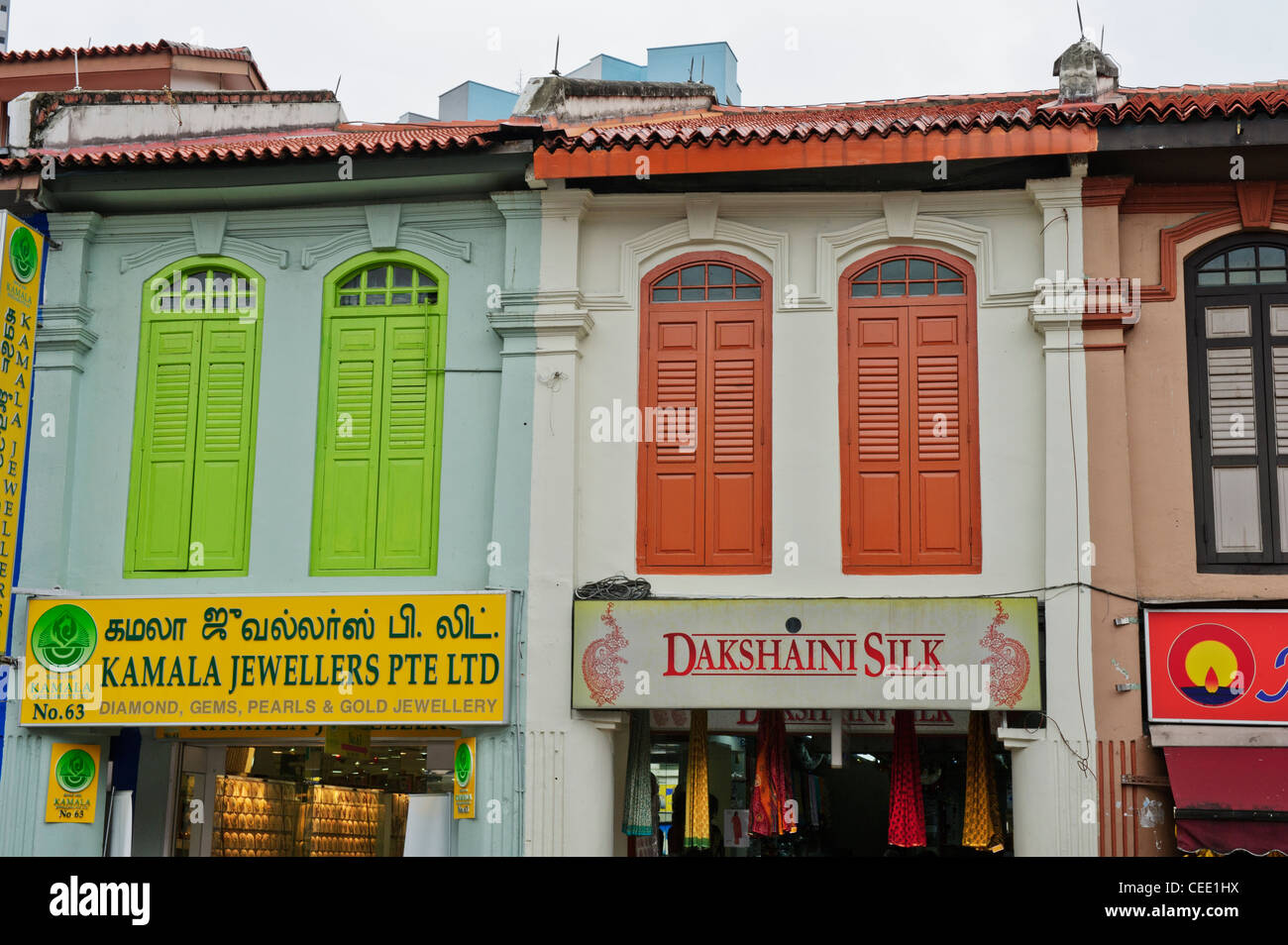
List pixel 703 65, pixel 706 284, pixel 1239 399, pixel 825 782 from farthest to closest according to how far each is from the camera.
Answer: pixel 703 65 → pixel 825 782 → pixel 706 284 → pixel 1239 399

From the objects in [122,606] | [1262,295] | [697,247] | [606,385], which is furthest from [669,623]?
[1262,295]

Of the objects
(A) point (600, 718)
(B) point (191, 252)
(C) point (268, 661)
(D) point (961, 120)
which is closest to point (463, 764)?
(A) point (600, 718)

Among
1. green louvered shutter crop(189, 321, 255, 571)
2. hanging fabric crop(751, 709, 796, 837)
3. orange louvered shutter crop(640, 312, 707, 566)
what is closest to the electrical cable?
orange louvered shutter crop(640, 312, 707, 566)

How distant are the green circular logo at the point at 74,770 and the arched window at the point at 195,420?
5.07 feet

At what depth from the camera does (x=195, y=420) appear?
12.9 m

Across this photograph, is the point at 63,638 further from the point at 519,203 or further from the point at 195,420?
the point at 519,203

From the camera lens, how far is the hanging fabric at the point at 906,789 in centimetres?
1202

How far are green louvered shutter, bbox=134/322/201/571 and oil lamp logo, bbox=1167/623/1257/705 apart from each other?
791 cm

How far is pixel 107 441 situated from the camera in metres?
13.0

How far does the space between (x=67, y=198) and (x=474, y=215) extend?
3.57 metres

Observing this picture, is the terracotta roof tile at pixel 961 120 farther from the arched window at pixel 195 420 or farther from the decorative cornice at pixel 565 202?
the arched window at pixel 195 420

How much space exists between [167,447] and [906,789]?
6.72 metres

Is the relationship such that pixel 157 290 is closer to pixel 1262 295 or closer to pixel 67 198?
pixel 67 198

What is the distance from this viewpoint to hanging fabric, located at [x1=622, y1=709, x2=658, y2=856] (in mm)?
12523
